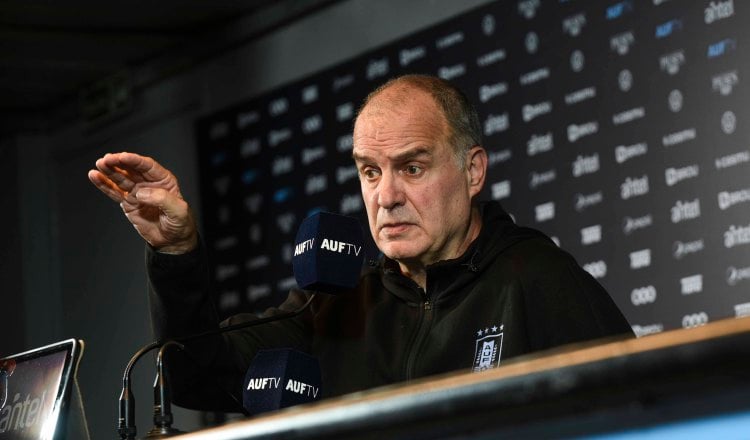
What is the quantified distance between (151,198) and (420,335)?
0.47 meters

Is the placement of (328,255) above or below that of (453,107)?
below

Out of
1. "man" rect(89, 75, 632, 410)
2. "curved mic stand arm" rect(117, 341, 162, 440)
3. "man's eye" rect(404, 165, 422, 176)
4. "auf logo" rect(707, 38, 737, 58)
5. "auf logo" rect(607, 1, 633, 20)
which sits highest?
"auf logo" rect(607, 1, 633, 20)

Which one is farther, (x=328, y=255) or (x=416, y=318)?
(x=416, y=318)

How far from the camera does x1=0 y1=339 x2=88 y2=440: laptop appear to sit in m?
1.52

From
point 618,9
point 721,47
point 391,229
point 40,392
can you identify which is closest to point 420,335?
point 391,229

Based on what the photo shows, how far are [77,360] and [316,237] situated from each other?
1.34 ft

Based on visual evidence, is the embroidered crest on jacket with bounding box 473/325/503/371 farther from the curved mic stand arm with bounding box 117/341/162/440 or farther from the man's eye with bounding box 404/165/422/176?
the curved mic stand arm with bounding box 117/341/162/440

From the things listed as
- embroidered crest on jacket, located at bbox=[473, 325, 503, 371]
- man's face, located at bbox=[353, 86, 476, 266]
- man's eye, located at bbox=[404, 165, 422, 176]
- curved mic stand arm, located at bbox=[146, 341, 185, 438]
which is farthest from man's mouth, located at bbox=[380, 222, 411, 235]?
curved mic stand arm, located at bbox=[146, 341, 185, 438]

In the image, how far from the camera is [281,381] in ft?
5.45

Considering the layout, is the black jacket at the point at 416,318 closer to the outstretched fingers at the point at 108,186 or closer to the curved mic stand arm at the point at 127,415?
the outstretched fingers at the point at 108,186

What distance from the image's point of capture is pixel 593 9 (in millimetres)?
3678

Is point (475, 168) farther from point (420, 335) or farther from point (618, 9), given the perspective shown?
point (618, 9)

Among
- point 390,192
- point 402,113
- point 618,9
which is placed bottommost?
point 390,192

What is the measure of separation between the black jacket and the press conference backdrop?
135cm
